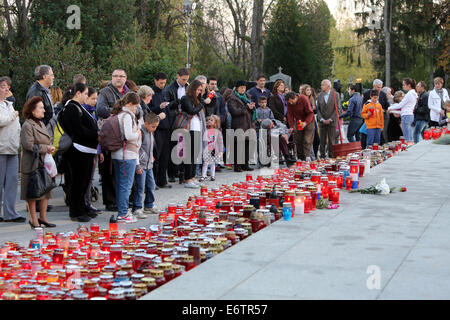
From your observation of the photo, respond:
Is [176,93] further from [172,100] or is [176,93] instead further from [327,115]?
[327,115]

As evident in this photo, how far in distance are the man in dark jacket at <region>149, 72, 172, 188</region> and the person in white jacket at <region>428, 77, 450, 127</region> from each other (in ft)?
25.5

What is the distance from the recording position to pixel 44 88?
32.2 ft

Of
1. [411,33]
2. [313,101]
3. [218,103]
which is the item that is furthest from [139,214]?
[411,33]

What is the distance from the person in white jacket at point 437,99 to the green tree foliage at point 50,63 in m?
9.63

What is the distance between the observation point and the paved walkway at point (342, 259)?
4875mm

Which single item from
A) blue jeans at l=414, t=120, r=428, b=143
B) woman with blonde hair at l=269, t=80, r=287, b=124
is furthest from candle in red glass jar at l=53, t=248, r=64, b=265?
blue jeans at l=414, t=120, r=428, b=143

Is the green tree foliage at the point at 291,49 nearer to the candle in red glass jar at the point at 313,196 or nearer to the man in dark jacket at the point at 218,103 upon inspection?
the man in dark jacket at the point at 218,103

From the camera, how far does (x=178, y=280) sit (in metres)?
5.14

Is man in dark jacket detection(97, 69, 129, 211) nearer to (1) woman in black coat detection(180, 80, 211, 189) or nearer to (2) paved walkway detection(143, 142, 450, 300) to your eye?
(1) woman in black coat detection(180, 80, 211, 189)

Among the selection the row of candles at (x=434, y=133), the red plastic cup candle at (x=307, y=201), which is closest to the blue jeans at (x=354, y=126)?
the row of candles at (x=434, y=133)

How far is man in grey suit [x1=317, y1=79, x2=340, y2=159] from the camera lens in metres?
15.7
